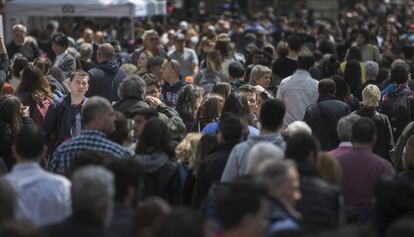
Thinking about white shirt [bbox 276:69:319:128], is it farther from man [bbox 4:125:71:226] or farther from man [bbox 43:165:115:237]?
man [bbox 43:165:115:237]

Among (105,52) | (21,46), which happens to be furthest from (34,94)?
(21,46)

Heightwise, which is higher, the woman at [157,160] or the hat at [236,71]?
the woman at [157,160]

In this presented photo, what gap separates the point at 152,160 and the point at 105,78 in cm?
487

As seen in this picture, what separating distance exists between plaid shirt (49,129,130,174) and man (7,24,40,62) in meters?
8.81

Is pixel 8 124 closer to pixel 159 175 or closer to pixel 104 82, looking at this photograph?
pixel 159 175

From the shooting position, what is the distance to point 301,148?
7.03 metres

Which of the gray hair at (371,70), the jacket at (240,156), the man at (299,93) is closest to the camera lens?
the jacket at (240,156)

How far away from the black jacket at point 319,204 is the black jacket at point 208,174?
1.36m

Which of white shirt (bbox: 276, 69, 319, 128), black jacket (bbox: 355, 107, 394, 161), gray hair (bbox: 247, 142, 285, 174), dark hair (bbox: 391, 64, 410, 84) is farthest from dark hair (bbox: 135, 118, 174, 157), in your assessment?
dark hair (bbox: 391, 64, 410, 84)

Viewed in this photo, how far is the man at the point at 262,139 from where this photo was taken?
754 cm

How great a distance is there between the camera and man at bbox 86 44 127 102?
12688 millimetres

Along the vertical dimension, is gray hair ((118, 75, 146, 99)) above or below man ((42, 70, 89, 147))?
above

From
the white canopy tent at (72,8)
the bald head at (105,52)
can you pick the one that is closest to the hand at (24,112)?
the bald head at (105,52)

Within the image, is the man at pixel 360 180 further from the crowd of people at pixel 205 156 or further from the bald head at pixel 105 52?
the bald head at pixel 105 52
